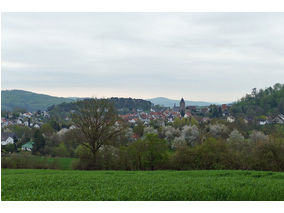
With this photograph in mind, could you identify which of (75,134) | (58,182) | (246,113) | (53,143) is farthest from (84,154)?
(246,113)

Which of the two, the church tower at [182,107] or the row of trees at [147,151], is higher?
the church tower at [182,107]

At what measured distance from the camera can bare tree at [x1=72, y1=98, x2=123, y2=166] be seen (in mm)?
23703

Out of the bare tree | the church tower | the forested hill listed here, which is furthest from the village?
the bare tree

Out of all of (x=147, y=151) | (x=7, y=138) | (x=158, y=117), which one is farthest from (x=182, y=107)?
(x=147, y=151)

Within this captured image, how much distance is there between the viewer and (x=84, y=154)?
2403 cm

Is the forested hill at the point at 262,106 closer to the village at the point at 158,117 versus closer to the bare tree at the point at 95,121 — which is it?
the village at the point at 158,117

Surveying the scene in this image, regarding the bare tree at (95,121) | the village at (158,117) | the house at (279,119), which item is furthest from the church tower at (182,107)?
the bare tree at (95,121)

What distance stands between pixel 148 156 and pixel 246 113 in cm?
9241

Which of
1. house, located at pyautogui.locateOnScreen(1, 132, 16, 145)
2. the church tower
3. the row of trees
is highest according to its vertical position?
the church tower

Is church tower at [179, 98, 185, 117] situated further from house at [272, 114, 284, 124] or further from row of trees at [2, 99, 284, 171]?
row of trees at [2, 99, 284, 171]

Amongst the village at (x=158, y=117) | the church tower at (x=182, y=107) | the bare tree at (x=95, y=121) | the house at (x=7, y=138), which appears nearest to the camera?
the bare tree at (x=95, y=121)

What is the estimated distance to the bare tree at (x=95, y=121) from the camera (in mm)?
23703

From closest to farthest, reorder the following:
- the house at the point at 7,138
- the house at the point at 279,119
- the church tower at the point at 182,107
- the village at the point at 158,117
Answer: the house at the point at 7,138
the village at the point at 158,117
the house at the point at 279,119
the church tower at the point at 182,107

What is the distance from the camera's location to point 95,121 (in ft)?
77.7
